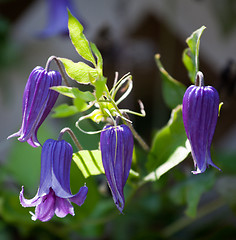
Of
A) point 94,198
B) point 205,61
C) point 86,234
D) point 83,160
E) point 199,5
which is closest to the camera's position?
point 83,160

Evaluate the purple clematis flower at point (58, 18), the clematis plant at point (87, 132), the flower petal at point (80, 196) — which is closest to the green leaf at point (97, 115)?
the clematis plant at point (87, 132)

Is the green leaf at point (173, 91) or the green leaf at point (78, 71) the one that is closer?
the green leaf at point (78, 71)

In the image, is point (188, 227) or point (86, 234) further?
point (188, 227)

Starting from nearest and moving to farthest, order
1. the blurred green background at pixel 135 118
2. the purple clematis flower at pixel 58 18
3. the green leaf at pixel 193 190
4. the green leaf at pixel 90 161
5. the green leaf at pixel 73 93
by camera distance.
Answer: the green leaf at pixel 73 93 < the green leaf at pixel 90 161 < the green leaf at pixel 193 190 < the blurred green background at pixel 135 118 < the purple clematis flower at pixel 58 18

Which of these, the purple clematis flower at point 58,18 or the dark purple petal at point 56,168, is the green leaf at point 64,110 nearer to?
the dark purple petal at point 56,168

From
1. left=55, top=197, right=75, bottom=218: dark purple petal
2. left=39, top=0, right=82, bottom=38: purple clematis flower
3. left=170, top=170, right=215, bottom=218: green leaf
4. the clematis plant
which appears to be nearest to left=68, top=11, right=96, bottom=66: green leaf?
the clematis plant

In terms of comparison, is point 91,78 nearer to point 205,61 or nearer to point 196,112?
point 196,112

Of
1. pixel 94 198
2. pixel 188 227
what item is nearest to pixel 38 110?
pixel 94 198
